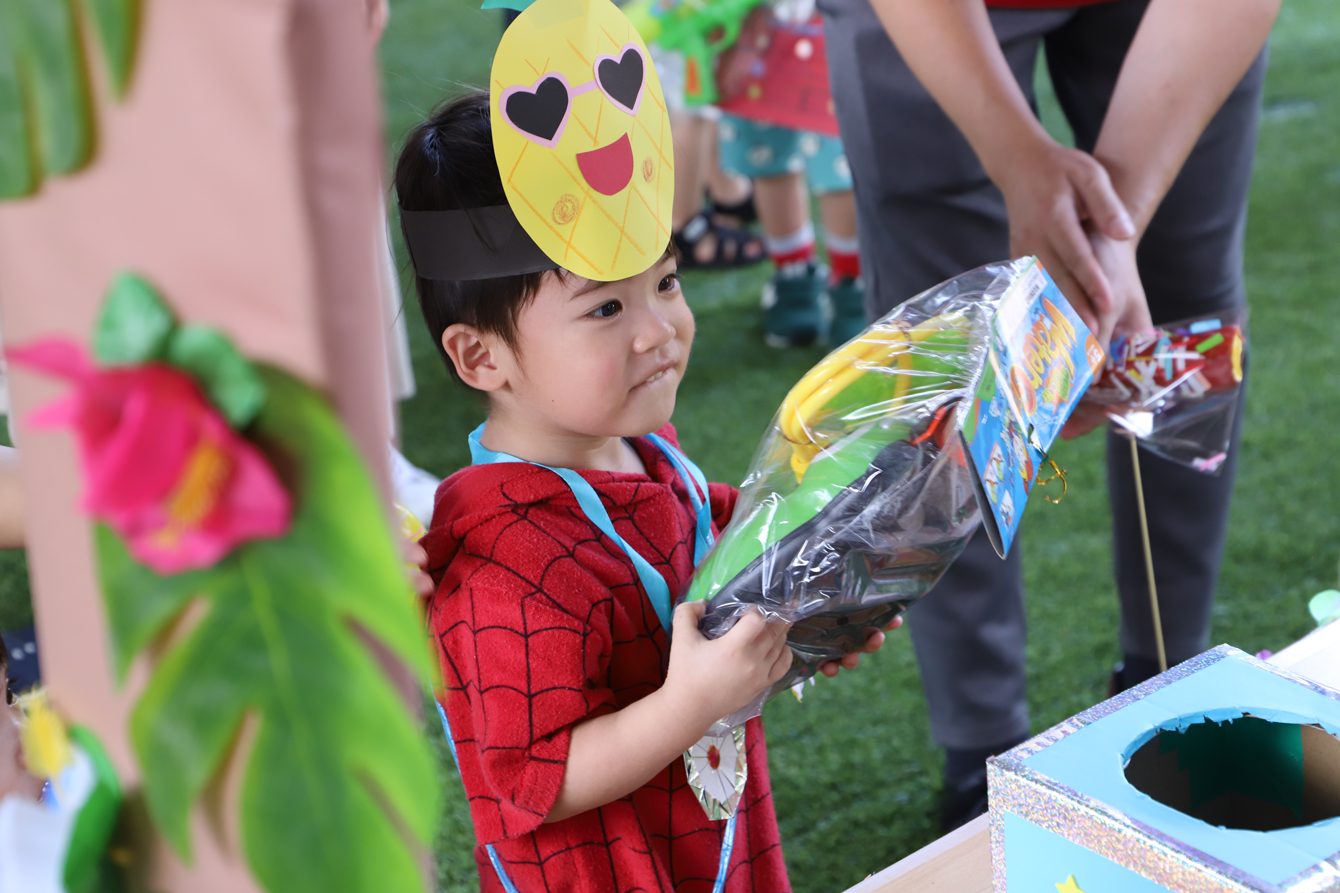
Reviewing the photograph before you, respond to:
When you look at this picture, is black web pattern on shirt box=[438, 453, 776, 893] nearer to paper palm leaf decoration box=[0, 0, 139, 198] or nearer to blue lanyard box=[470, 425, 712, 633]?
blue lanyard box=[470, 425, 712, 633]

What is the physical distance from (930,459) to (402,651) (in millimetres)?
429

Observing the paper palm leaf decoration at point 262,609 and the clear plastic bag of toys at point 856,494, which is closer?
the paper palm leaf decoration at point 262,609

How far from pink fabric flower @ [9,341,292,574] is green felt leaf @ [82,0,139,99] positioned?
78 millimetres

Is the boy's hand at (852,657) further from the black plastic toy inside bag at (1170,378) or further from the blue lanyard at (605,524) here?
the black plastic toy inside bag at (1170,378)


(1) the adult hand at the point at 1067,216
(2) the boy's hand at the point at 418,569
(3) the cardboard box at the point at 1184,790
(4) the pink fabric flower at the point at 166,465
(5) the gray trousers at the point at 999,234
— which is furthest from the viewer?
(5) the gray trousers at the point at 999,234

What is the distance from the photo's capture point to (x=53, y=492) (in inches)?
16.5

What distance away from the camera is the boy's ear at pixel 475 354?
0.85 metres

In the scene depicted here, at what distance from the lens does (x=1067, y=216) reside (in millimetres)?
1042

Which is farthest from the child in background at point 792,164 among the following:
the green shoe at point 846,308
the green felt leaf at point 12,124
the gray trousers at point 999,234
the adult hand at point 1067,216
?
the green felt leaf at point 12,124

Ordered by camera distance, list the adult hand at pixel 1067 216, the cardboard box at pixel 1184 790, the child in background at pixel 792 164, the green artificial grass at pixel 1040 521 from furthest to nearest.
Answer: the child in background at pixel 792 164, the green artificial grass at pixel 1040 521, the adult hand at pixel 1067 216, the cardboard box at pixel 1184 790

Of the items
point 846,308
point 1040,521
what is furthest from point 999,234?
point 846,308

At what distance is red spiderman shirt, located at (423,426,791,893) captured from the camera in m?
0.78

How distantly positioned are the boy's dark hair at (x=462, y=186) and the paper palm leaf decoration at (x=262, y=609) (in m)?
0.44

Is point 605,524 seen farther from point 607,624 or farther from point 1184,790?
point 1184,790
